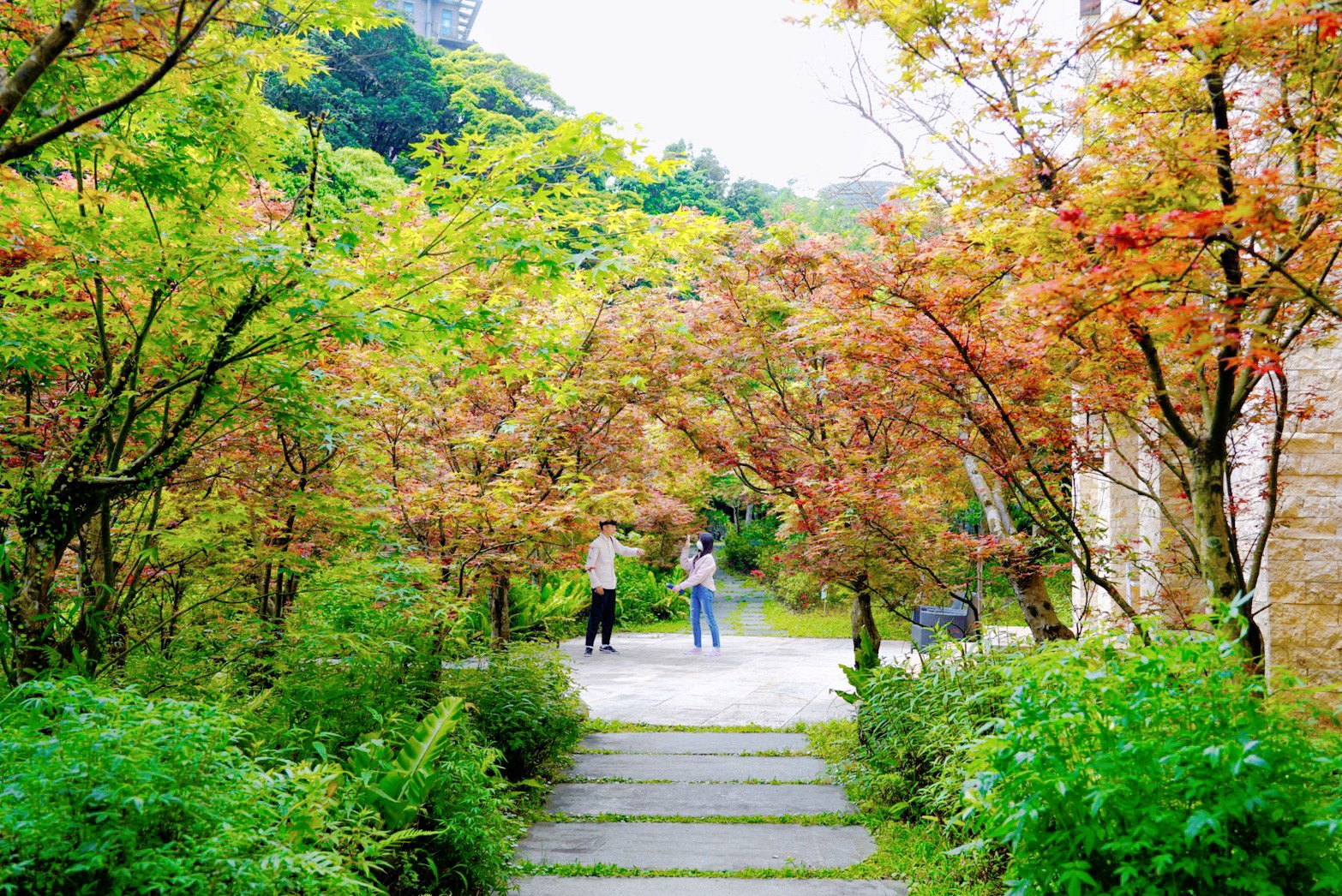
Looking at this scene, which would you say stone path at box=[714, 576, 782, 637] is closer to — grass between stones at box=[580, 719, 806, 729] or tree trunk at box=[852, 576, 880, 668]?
tree trunk at box=[852, 576, 880, 668]

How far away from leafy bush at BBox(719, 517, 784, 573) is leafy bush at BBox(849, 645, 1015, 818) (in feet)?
54.9

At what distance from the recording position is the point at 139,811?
2027 mm

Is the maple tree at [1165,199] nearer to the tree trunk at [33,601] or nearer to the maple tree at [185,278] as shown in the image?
the maple tree at [185,278]

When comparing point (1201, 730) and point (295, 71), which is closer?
point (1201, 730)

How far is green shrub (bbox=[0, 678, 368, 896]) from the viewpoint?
80.0 inches

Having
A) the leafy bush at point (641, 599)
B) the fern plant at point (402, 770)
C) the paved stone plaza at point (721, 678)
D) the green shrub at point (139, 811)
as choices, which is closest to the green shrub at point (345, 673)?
the fern plant at point (402, 770)

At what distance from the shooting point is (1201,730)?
227 cm

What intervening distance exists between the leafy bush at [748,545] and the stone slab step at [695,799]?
16.9 metres

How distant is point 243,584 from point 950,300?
4274mm

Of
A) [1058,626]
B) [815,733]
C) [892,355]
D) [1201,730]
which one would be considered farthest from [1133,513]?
[1201,730]

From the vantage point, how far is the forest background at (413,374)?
256 centimetres

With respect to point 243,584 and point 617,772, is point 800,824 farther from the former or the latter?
point 243,584

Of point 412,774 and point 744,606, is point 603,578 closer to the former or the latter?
point 412,774

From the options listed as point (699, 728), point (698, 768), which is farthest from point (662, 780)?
point (699, 728)
